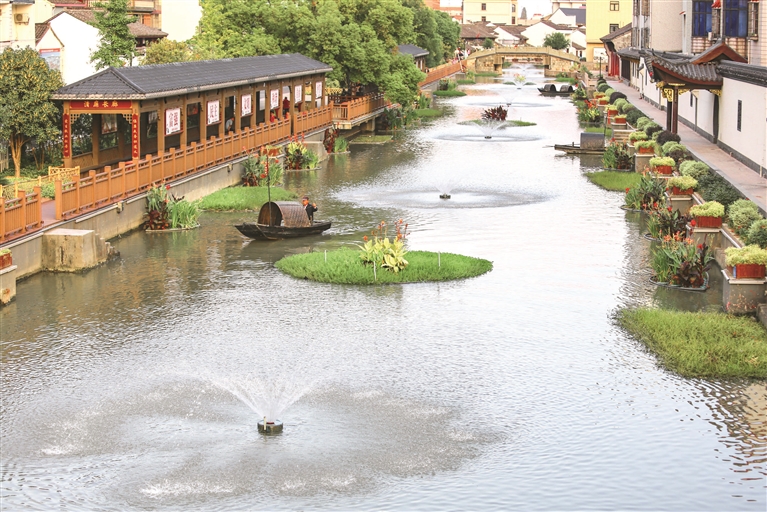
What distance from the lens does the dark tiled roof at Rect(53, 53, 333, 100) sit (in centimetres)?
3872

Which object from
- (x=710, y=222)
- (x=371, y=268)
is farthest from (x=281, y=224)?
(x=710, y=222)

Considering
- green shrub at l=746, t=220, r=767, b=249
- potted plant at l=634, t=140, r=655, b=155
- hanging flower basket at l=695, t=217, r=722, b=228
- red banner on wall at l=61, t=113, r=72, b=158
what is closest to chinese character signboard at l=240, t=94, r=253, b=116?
red banner on wall at l=61, t=113, r=72, b=158

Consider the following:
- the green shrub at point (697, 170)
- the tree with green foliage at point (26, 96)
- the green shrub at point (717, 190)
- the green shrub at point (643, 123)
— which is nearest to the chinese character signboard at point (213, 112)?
the tree with green foliage at point (26, 96)

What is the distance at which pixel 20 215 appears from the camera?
3061 centimetres

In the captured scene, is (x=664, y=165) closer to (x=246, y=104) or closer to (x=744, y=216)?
(x=744, y=216)

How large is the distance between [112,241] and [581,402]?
18941 millimetres

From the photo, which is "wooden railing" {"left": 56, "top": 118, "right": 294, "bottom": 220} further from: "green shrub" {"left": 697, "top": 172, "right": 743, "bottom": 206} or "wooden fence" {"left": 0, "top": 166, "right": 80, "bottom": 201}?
"green shrub" {"left": 697, "top": 172, "right": 743, "bottom": 206}

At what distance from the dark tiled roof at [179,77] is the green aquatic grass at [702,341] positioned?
19.6 m

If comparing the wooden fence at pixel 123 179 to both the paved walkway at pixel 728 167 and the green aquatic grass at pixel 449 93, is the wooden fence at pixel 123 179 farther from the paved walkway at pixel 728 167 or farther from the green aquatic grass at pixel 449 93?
the green aquatic grass at pixel 449 93

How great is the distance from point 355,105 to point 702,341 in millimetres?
45516

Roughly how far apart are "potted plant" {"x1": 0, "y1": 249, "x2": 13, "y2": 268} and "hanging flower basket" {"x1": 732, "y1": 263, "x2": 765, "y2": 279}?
1678 centimetres

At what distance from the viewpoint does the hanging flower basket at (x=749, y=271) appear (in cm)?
2614

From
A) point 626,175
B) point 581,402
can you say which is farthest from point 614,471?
point 626,175

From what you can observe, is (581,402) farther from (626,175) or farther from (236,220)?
(626,175)
